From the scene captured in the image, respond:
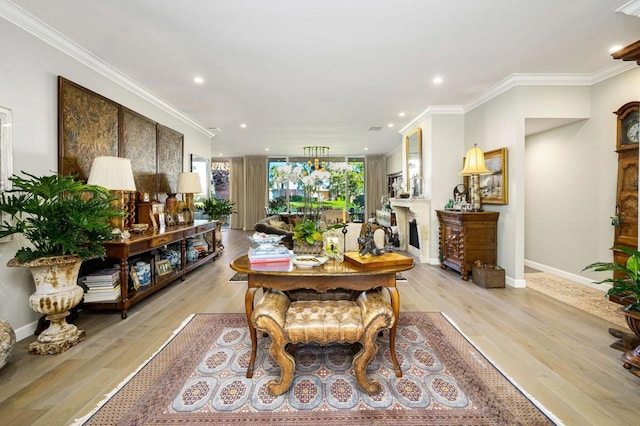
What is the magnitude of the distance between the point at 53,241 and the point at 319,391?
2.26m

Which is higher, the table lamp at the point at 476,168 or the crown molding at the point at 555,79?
the crown molding at the point at 555,79

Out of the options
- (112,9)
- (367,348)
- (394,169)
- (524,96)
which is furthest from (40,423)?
(394,169)

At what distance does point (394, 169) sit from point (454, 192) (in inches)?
194

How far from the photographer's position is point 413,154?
20.2 feet

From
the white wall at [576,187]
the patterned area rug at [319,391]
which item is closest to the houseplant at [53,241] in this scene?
the patterned area rug at [319,391]

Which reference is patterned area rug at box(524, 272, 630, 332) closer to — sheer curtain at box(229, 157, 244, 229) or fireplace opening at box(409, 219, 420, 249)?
fireplace opening at box(409, 219, 420, 249)

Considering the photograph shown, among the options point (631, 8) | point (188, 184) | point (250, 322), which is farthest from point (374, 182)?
point (250, 322)

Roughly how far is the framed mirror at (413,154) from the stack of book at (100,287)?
17.1ft

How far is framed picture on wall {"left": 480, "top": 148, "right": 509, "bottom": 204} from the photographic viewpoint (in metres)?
4.09

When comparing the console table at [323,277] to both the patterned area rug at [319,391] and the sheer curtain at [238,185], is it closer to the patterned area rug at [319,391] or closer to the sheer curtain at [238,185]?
the patterned area rug at [319,391]

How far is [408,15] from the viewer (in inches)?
98.3

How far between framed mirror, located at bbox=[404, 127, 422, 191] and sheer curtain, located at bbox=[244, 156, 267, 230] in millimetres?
5700

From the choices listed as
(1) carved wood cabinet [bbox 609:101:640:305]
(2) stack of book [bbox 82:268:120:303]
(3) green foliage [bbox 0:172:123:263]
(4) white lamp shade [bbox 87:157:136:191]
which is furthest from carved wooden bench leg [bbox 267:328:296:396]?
(1) carved wood cabinet [bbox 609:101:640:305]

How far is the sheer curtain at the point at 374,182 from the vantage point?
10.7 metres
